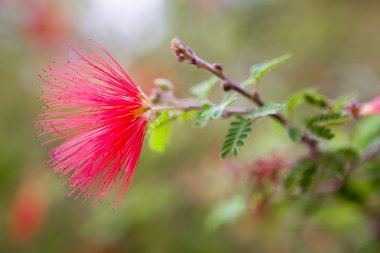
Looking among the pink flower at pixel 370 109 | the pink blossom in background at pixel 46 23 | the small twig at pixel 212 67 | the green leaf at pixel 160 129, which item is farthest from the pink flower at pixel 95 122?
the pink blossom in background at pixel 46 23

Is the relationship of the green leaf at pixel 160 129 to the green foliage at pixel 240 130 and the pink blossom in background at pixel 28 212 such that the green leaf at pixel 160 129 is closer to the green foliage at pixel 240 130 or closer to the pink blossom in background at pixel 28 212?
the green foliage at pixel 240 130

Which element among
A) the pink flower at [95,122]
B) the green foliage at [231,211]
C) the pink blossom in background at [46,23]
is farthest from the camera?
the pink blossom in background at [46,23]

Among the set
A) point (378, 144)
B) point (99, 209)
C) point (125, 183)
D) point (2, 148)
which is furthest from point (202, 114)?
point (2, 148)

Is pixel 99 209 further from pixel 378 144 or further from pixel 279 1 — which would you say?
pixel 279 1

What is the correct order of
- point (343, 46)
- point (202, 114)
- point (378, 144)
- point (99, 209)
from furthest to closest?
point (343, 46) → point (99, 209) → point (378, 144) → point (202, 114)

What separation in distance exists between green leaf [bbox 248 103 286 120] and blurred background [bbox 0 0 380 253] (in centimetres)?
133

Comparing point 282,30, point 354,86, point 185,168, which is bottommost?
point 185,168

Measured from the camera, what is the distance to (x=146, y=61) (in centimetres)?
523

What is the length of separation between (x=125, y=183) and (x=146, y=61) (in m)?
3.86

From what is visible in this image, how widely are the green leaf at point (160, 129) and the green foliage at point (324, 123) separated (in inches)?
22.7

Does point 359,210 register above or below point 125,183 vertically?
above

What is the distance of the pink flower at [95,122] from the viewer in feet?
4.98

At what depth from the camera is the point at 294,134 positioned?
64.1 inches

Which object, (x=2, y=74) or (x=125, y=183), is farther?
(x=2, y=74)
